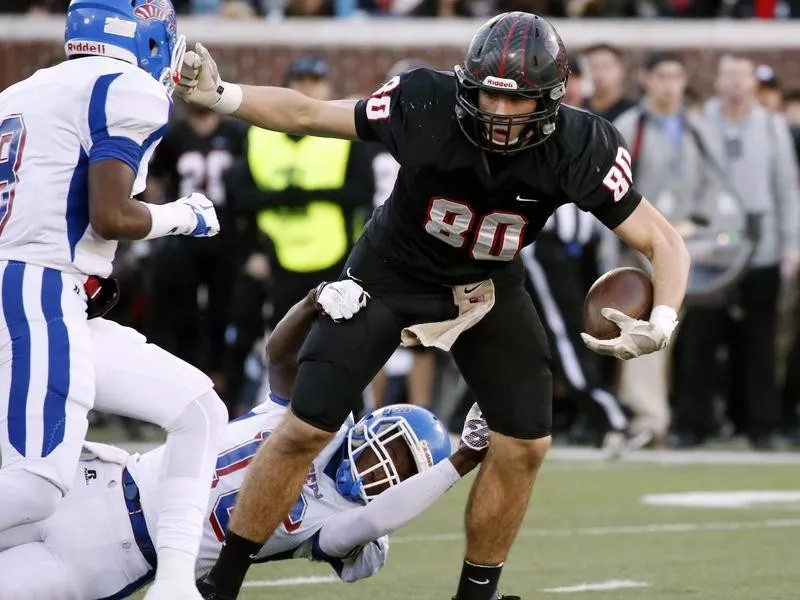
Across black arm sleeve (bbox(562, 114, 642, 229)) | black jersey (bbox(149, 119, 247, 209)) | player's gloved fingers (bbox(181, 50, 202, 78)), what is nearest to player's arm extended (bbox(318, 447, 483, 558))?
black arm sleeve (bbox(562, 114, 642, 229))

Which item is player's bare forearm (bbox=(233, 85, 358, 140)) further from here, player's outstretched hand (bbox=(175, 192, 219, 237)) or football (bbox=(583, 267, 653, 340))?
football (bbox=(583, 267, 653, 340))

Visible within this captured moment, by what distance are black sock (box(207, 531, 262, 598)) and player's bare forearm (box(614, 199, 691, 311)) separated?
1.30 metres

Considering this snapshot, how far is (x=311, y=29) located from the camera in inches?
527

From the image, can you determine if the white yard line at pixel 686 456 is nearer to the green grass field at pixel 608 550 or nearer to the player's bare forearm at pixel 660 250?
the green grass field at pixel 608 550

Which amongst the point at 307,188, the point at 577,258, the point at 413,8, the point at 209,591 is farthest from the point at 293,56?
the point at 209,591

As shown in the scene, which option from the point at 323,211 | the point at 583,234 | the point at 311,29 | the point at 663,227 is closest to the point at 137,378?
the point at 663,227

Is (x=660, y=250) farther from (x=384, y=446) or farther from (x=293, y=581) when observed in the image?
(x=293, y=581)

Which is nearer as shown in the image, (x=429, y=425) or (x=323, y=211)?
(x=429, y=425)

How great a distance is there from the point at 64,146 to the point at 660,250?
1.62 meters

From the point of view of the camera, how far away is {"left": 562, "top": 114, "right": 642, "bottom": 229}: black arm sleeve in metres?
4.58

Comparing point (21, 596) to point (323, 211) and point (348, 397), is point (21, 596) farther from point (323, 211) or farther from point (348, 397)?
point (323, 211)

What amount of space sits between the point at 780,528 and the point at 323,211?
10.3ft

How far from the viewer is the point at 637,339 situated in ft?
14.8

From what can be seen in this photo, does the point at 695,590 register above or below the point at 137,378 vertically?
below
